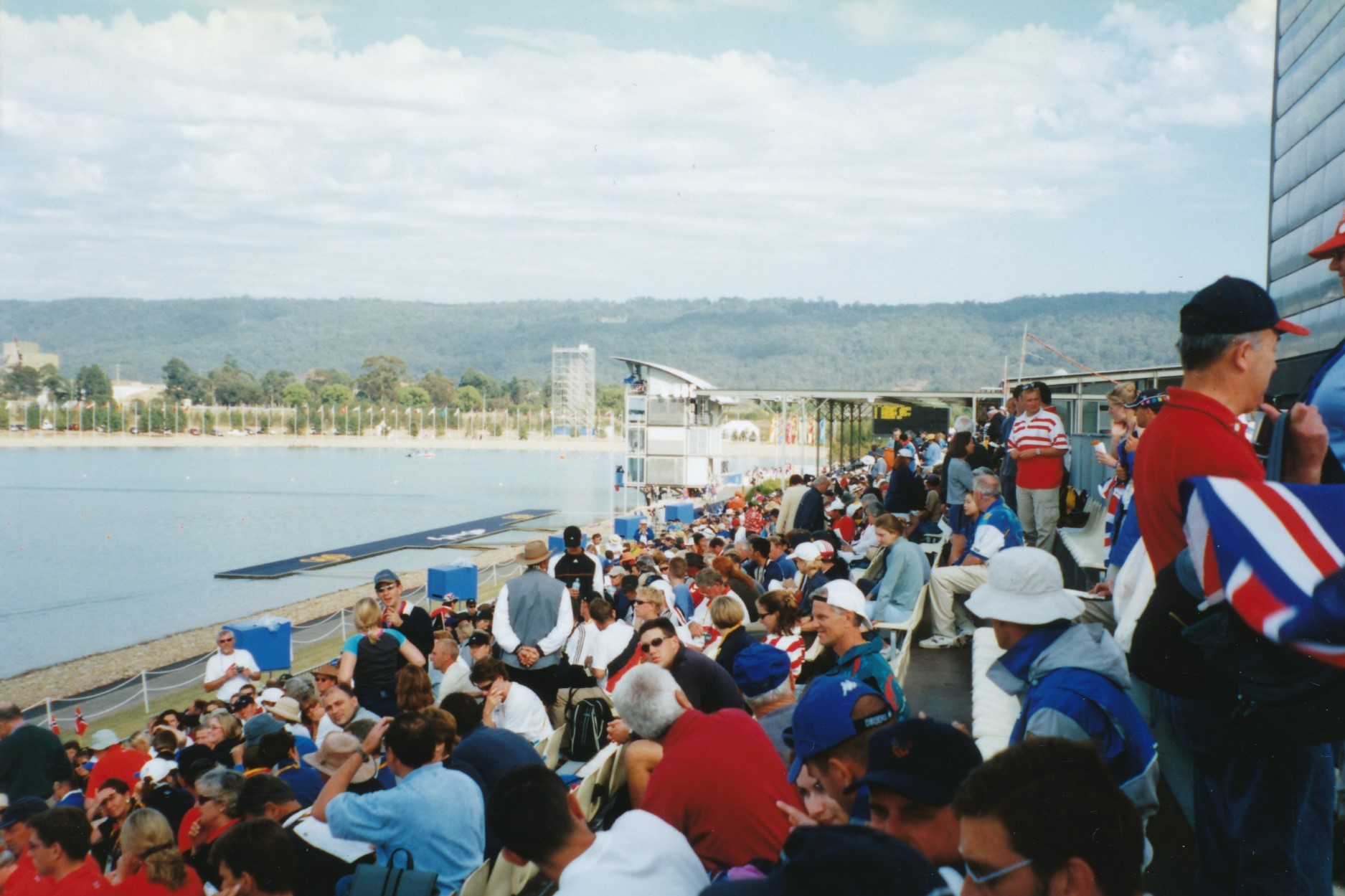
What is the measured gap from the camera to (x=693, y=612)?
957cm

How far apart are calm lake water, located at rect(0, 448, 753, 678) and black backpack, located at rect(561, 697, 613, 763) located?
28.3 meters

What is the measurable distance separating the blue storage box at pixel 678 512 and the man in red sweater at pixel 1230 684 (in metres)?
36.2

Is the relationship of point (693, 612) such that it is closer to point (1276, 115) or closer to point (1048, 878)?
point (1048, 878)

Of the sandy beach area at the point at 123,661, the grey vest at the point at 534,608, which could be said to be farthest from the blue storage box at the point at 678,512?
the grey vest at the point at 534,608

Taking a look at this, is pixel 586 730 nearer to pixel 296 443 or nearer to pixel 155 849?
pixel 155 849

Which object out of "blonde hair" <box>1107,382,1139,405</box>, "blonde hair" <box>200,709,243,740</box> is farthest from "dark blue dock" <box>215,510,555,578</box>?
"blonde hair" <box>1107,382,1139,405</box>

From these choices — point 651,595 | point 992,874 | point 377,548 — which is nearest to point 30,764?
point 651,595

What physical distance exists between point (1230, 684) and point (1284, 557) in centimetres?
66

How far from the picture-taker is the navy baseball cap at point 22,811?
6.14 metres

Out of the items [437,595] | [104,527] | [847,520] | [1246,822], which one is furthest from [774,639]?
[104,527]

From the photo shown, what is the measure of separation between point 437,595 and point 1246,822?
2074cm

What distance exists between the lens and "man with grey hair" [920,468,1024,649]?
718 cm

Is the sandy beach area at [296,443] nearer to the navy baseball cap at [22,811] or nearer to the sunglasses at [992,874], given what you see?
the navy baseball cap at [22,811]

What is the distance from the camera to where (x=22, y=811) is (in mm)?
6211
